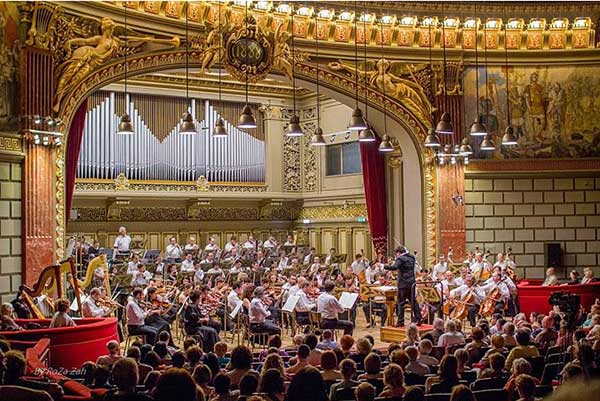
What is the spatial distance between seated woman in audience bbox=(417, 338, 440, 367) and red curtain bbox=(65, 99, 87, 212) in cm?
995

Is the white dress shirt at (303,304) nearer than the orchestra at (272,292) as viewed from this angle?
No

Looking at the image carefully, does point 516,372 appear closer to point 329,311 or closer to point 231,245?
point 329,311

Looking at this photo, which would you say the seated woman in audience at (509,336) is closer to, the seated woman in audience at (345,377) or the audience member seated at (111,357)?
the seated woman in audience at (345,377)

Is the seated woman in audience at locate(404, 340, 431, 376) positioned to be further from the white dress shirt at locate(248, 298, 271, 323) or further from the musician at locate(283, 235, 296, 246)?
the musician at locate(283, 235, 296, 246)

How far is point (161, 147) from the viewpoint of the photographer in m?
24.5

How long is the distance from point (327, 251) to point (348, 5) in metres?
9.76

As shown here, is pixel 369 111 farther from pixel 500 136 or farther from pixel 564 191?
pixel 564 191

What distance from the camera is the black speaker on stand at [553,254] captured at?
2066cm

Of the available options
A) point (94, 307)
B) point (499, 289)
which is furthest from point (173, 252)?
point (499, 289)

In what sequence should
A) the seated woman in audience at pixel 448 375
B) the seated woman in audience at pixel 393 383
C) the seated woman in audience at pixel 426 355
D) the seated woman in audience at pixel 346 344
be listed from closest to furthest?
the seated woman in audience at pixel 393 383
the seated woman in audience at pixel 448 375
the seated woman in audience at pixel 426 355
the seated woman in audience at pixel 346 344

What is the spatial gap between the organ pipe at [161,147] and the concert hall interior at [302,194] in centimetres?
7

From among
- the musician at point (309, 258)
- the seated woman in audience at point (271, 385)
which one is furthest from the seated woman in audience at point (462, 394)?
the musician at point (309, 258)

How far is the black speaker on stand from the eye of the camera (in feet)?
67.8

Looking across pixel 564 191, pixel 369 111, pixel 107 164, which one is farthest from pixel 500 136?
pixel 107 164
